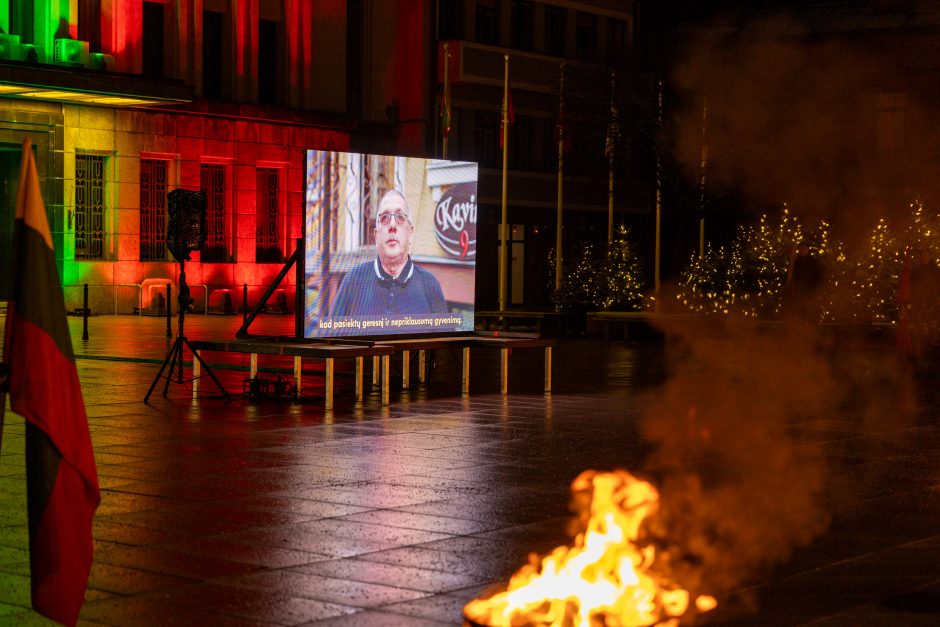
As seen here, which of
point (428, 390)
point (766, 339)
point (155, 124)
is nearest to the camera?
point (428, 390)

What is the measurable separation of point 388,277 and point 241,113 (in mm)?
26984

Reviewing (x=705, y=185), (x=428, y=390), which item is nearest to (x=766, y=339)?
(x=705, y=185)

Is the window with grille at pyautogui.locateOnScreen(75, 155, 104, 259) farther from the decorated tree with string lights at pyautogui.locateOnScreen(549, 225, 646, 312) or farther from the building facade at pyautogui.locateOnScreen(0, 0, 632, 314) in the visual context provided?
the decorated tree with string lights at pyautogui.locateOnScreen(549, 225, 646, 312)

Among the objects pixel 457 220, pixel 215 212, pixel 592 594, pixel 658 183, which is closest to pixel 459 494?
pixel 592 594

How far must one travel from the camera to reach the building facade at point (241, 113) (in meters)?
36.8

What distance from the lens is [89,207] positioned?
37969 mm

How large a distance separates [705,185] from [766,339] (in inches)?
229

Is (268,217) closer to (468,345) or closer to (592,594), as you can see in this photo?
(468,345)

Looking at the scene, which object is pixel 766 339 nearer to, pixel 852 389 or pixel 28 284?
pixel 852 389

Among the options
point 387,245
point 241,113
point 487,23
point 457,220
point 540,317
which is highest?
point 487,23

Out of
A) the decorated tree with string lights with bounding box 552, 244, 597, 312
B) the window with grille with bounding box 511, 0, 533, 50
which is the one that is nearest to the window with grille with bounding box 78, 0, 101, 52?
the decorated tree with string lights with bounding box 552, 244, 597, 312

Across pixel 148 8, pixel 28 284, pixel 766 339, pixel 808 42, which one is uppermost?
pixel 148 8

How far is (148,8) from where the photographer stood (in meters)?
40.2

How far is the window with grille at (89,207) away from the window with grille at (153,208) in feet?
4.32
